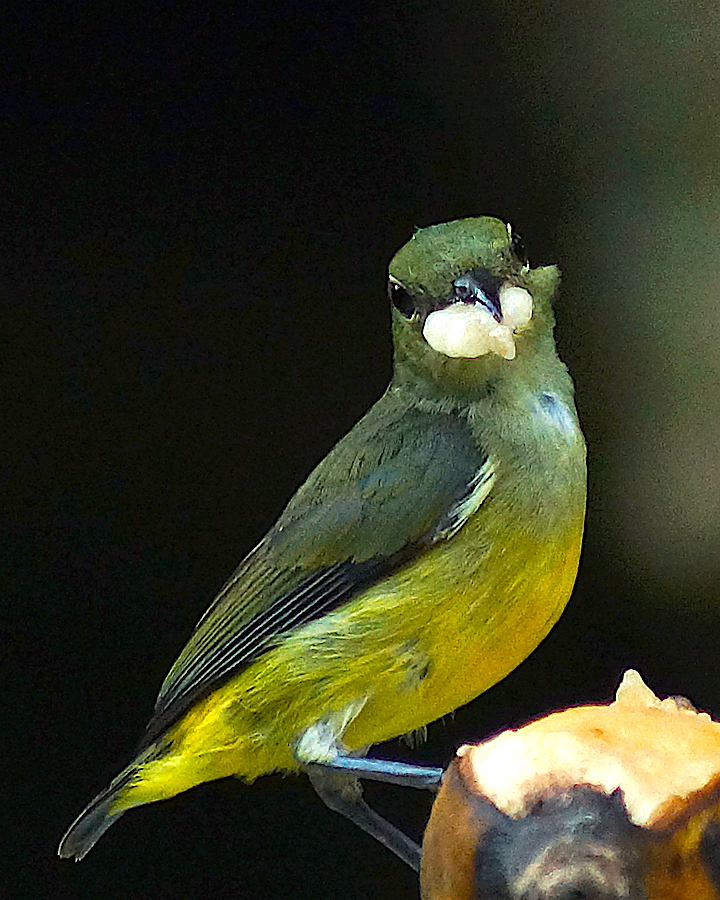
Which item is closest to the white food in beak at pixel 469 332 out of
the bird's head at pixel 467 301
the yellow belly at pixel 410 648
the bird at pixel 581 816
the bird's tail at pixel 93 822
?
the bird's head at pixel 467 301

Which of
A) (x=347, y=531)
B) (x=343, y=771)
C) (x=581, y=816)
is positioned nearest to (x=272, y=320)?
(x=347, y=531)

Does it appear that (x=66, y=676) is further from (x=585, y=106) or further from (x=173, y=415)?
(x=585, y=106)

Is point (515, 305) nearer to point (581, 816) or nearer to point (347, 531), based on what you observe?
point (347, 531)

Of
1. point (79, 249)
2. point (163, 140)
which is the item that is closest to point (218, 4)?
point (163, 140)

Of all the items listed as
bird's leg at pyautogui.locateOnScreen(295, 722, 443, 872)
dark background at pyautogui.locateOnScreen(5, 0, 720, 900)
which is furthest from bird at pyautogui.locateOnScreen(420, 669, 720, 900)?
dark background at pyautogui.locateOnScreen(5, 0, 720, 900)

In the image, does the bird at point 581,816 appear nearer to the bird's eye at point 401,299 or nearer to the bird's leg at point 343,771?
the bird's leg at point 343,771

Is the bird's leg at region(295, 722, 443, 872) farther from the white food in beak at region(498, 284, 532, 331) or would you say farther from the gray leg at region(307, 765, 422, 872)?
the white food in beak at region(498, 284, 532, 331)

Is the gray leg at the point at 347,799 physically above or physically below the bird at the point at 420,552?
below
